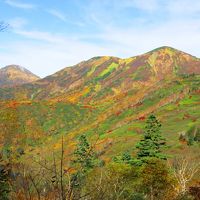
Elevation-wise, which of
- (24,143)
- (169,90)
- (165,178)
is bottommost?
(24,143)

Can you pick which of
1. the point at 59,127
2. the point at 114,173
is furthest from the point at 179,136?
the point at 59,127

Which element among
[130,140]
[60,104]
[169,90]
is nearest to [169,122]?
[130,140]

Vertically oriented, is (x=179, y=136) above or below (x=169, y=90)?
below

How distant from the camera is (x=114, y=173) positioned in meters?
39.6

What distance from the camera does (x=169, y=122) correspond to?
90.1m

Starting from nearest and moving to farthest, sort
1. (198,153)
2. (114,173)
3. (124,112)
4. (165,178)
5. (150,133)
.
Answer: (165,178)
(114,173)
(150,133)
(198,153)
(124,112)

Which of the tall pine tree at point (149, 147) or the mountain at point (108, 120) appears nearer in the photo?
the tall pine tree at point (149, 147)

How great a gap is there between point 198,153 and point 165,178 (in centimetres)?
2832

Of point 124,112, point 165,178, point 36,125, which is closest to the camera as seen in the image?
point 165,178

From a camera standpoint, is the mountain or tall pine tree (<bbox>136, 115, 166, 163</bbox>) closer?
tall pine tree (<bbox>136, 115, 166, 163</bbox>)

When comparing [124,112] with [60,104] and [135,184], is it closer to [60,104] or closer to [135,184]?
[60,104]

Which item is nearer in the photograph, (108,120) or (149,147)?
(149,147)

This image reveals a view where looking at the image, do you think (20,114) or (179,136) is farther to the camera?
(20,114)

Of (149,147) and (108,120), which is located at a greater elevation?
(149,147)
